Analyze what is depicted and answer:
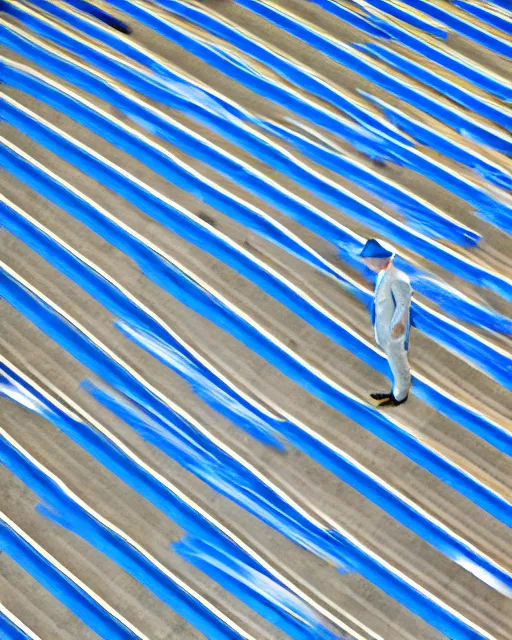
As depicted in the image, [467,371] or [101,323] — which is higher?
[467,371]

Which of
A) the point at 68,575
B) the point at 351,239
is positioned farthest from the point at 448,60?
the point at 68,575

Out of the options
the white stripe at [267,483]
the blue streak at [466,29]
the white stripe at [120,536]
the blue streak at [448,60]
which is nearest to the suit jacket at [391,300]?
the white stripe at [267,483]

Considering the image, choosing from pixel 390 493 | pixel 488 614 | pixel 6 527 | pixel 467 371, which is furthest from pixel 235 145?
pixel 488 614

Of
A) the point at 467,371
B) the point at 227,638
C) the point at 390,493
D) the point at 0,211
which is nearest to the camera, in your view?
the point at 227,638

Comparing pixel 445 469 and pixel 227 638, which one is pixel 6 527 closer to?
pixel 227 638

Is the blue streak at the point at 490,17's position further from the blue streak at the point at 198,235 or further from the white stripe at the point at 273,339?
the white stripe at the point at 273,339

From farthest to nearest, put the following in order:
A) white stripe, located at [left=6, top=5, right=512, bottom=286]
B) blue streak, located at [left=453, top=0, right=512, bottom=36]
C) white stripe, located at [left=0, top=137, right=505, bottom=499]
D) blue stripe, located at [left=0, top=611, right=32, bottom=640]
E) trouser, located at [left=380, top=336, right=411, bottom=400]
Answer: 1. blue streak, located at [left=453, top=0, right=512, bottom=36]
2. white stripe, located at [left=6, top=5, right=512, bottom=286]
3. white stripe, located at [left=0, top=137, right=505, bottom=499]
4. trouser, located at [left=380, top=336, right=411, bottom=400]
5. blue stripe, located at [left=0, top=611, right=32, bottom=640]

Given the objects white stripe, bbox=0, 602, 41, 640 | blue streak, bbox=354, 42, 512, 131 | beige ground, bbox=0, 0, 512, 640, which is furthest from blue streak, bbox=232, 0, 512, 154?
white stripe, bbox=0, 602, 41, 640

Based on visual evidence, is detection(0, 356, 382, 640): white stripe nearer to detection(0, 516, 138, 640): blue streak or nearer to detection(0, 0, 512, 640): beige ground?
detection(0, 0, 512, 640): beige ground
